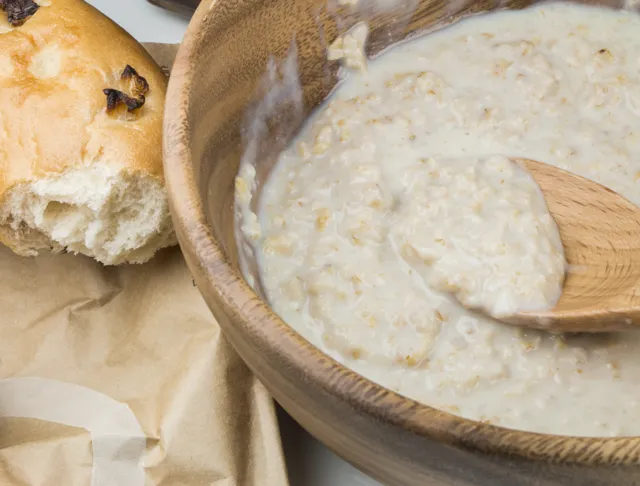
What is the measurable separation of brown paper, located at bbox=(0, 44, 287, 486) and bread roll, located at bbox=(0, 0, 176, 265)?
6 cm

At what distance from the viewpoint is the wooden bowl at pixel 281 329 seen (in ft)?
2.61

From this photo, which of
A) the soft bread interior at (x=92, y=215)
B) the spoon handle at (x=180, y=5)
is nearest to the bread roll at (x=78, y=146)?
the soft bread interior at (x=92, y=215)

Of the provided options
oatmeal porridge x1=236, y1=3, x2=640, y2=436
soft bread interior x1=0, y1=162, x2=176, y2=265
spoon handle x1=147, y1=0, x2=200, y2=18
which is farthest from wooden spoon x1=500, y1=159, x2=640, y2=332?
spoon handle x1=147, y1=0, x2=200, y2=18

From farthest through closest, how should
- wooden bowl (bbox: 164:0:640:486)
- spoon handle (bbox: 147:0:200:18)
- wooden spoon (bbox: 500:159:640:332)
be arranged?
spoon handle (bbox: 147:0:200:18) → wooden spoon (bbox: 500:159:640:332) → wooden bowl (bbox: 164:0:640:486)

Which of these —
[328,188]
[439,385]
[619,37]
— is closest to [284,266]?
[328,188]

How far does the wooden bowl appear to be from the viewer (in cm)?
80

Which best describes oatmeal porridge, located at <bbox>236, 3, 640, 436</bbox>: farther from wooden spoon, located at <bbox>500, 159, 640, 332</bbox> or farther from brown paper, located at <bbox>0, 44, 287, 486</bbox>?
brown paper, located at <bbox>0, 44, 287, 486</bbox>

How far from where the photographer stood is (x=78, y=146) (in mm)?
1349

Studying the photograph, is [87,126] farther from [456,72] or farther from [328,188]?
[456,72]

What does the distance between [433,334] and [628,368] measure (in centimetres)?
28

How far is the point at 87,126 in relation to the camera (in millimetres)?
1366

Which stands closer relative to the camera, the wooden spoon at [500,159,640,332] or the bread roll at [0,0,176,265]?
the wooden spoon at [500,159,640,332]

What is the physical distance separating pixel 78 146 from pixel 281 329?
62 centimetres

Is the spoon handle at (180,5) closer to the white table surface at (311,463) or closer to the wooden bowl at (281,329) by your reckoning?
the wooden bowl at (281,329)
